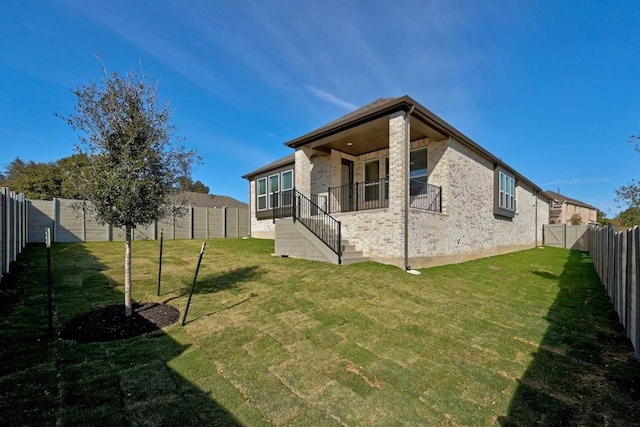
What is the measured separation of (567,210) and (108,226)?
144 ft

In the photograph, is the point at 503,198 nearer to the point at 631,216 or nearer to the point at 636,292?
the point at 631,216

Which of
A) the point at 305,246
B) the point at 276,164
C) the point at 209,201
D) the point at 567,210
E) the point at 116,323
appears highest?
the point at 276,164

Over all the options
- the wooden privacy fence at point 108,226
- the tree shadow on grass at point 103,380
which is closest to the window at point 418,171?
the wooden privacy fence at point 108,226

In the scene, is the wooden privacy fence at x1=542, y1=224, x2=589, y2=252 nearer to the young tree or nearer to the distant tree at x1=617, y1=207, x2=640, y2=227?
the distant tree at x1=617, y1=207, x2=640, y2=227

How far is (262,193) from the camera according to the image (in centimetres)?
1786

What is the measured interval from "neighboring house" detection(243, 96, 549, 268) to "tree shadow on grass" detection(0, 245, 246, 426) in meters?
5.89

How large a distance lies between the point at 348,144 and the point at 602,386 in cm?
995

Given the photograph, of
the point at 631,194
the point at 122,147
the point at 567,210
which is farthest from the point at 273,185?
the point at 567,210

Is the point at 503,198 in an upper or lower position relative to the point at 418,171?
lower

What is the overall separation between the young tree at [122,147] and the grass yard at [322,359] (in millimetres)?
1602

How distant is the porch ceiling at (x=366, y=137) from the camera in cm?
958

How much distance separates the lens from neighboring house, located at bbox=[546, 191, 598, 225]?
27172mm

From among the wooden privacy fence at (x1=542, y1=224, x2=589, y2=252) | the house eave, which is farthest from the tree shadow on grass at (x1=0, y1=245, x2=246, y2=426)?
the wooden privacy fence at (x1=542, y1=224, x2=589, y2=252)

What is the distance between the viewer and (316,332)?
427cm
